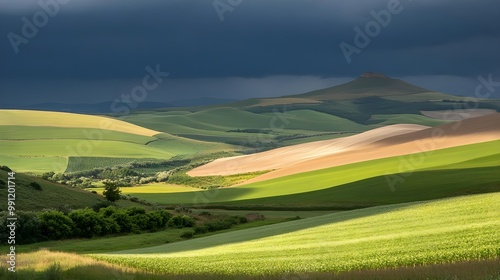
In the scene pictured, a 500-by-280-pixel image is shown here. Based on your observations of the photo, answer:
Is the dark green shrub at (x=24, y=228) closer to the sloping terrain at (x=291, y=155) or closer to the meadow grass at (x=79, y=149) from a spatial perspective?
the sloping terrain at (x=291, y=155)

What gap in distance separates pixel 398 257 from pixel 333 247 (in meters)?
5.35

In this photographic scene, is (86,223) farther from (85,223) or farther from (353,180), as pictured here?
(353,180)

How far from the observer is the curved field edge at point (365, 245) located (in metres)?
22.9

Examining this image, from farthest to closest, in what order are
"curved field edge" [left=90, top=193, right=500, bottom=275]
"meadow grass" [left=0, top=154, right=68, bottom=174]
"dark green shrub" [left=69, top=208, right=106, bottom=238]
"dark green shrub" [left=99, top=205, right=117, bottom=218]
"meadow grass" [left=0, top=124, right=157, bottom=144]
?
"meadow grass" [left=0, top=124, right=157, bottom=144], "meadow grass" [left=0, top=154, right=68, bottom=174], "dark green shrub" [left=99, top=205, right=117, bottom=218], "dark green shrub" [left=69, top=208, right=106, bottom=238], "curved field edge" [left=90, top=193, right=500, bottom=275]

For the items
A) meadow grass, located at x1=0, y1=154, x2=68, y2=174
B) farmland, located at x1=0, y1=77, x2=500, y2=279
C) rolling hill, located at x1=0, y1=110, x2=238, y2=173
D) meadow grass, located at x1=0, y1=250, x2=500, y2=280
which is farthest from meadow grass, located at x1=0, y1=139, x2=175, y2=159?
meadow grass, located at x1=0, y1=250, x2=500, y2=280

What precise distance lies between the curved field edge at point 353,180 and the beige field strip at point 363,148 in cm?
469

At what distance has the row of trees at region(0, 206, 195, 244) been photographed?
1877 inches

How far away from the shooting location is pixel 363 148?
111750 mm

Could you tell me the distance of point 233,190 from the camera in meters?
93.2

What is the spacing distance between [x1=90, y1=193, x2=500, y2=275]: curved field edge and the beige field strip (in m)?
58.3

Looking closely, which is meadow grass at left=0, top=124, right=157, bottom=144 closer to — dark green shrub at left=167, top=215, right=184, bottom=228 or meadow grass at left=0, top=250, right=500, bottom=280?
dark green shrub at left=167, top=215, right=184, bottom=228

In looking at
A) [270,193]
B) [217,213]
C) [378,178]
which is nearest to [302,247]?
[217,213]

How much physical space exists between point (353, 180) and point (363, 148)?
30551mm

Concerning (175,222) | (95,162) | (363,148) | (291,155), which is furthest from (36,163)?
(175,222)
